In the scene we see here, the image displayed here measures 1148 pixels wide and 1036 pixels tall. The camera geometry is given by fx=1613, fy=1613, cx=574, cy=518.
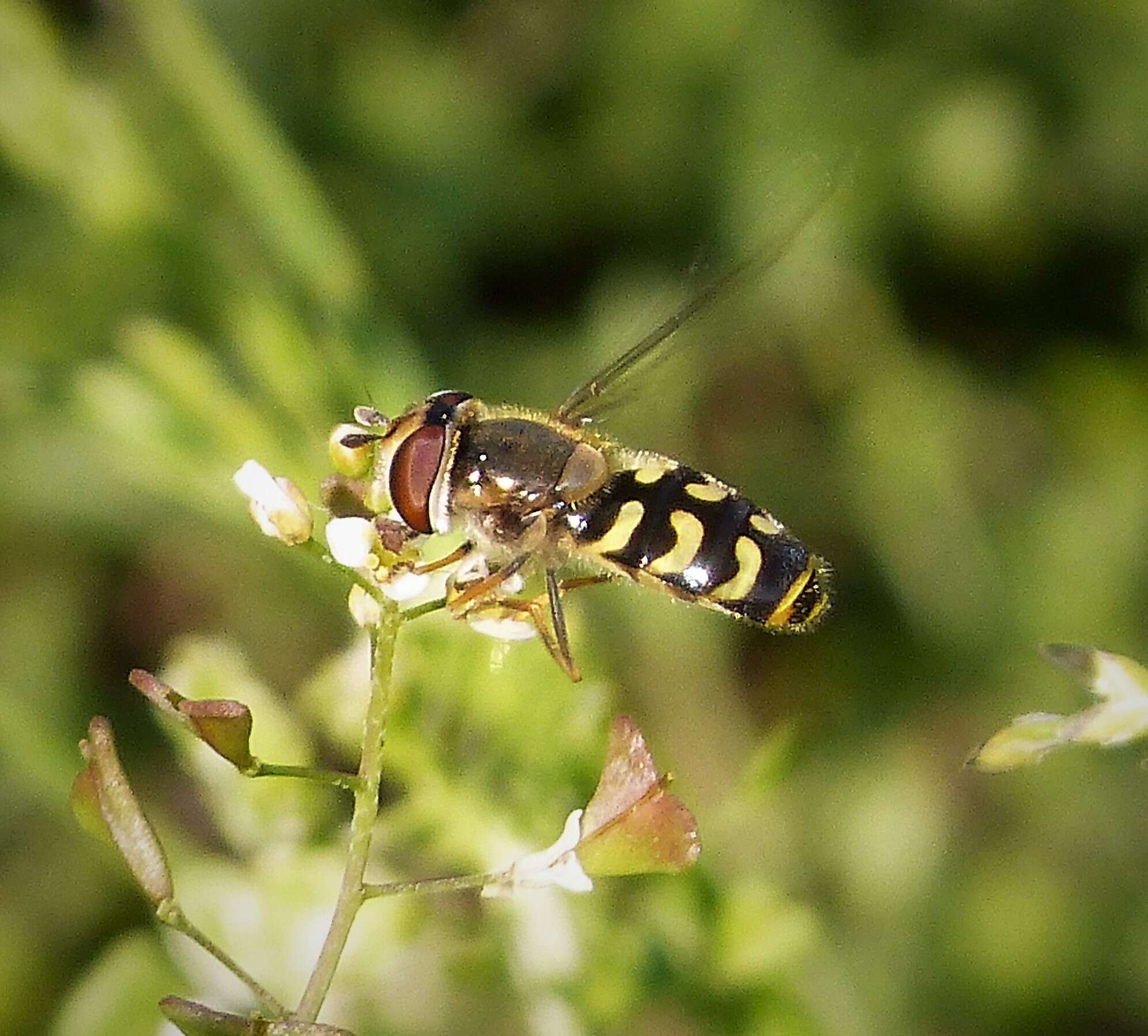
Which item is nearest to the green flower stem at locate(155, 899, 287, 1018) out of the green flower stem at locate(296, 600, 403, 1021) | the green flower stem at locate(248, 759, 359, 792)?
the green flower stem at locate(296, 600, 403, 1021)

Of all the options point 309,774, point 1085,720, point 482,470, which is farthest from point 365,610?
point 1085,720

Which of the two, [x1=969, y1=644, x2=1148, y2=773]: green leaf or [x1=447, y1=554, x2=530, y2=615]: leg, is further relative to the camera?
[x1=447, y1=554, x2=530, y2=615]: leg

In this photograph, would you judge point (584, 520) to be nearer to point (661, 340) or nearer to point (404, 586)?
point (661, 340)

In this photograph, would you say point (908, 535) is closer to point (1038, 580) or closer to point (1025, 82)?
point (1038, 580)

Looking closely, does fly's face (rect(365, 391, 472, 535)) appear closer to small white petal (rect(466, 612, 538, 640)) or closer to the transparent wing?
small white petal (rect(466, 612, 538, 640))

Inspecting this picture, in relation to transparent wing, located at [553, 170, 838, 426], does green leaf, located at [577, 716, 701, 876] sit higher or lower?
lower
